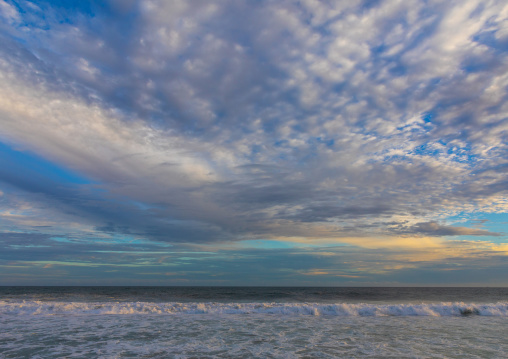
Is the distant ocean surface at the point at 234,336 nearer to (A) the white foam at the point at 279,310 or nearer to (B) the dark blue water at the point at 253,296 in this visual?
(A) the white foam at the point at 279,310

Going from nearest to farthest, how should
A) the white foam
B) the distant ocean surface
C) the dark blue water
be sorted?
the distant ocean surface → the white foam → the dark blue water

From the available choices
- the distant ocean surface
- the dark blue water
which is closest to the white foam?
the distant ocean surface

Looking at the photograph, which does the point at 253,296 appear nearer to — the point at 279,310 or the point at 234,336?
the point at 279,310

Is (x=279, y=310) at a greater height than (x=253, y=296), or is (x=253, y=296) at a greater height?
(x=279, y=310)

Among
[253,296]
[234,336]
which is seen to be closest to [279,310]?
[234,336]

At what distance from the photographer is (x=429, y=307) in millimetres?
28578

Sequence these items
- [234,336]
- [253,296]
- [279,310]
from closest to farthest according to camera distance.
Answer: [234,336]
[279,310]
[253,296]

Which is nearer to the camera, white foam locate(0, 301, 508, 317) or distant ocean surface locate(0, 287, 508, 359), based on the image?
distant ocean surface locate(0, 287, 508, 359)

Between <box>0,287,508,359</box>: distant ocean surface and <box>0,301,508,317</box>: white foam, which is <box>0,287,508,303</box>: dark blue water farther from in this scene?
<box>0,287,508,359</box>: distant ocean surface

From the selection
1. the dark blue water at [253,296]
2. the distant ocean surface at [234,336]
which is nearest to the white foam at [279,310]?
the distant ocean surface at [234,336]

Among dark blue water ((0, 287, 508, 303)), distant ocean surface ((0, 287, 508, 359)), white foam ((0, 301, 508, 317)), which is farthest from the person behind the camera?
dark blue water ((0, 287, 508, 303))

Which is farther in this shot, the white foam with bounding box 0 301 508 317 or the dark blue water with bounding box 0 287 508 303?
the dark blue water with bounding box 0 287 508 303

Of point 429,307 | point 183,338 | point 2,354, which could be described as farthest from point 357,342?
point 429,307

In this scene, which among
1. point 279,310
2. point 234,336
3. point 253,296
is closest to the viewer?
point 234,336
